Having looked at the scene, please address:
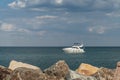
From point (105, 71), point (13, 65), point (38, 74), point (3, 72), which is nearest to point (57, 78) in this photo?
point (38, 74)

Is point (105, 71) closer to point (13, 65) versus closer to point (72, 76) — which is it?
point (72, 76)

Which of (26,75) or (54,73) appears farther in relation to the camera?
(54,73)

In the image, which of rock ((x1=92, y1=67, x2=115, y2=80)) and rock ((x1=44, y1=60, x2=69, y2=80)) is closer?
rock ((x1=44, y1=60, x2=69, y2=80))

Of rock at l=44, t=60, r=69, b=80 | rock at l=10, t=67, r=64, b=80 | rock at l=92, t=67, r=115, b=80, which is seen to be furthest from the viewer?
rock at l=92, t=67, r=115, b=80

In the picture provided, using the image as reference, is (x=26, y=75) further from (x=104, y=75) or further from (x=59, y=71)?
(x=104, y=75)

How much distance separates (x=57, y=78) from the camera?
3094 cm

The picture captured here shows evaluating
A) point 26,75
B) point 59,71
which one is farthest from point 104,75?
point 26,75

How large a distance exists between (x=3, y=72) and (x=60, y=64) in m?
6.01

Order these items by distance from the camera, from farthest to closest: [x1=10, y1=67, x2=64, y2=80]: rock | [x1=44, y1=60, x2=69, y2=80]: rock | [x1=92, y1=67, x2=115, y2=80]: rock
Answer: [x1=92, y1=67, x2=115, y2=80]: rock, [x1=44, y1=60, x2=69, y2=80]: rock, [x1=10, y1=67, x2=64, y2=80]: rock

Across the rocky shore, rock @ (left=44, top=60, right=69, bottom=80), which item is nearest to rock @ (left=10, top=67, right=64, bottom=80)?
the rocky shore

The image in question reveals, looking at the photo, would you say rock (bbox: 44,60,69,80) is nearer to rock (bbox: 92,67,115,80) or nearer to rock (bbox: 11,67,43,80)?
rock (bbox: 11,67,43,80)

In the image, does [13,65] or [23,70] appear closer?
[23,70]

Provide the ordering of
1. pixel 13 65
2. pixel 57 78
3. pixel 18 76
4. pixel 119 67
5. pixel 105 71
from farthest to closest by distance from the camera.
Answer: pixel 13 65 → pixel 105 71 → pixel 57 78 → pixel 18 76 → pixel 119 67

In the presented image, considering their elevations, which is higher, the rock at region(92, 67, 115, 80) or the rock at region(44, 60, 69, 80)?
the rock at region(44, 60, 69, 80)
